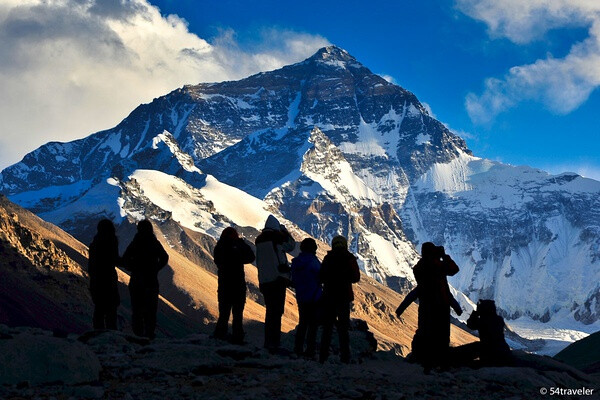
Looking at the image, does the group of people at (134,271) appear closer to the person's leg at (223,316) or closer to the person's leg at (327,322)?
the person's leg at (223,316)

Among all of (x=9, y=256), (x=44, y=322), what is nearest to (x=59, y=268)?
(x=9, y=256)

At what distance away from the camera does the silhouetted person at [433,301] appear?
1792cm

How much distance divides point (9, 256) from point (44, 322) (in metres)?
25.1

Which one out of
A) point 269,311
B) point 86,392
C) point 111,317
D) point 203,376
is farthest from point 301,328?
point 86,392

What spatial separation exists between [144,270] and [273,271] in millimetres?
2807

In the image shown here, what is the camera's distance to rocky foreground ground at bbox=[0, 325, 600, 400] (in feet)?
43.4

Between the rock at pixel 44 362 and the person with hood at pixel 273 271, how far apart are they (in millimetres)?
6144

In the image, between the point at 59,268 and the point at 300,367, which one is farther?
the point at 59,268

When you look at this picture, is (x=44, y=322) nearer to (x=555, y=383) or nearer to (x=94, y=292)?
(x=94, y=292)

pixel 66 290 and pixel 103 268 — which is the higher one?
pixel 66 290

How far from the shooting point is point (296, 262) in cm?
1992

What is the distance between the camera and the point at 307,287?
64.8 feet

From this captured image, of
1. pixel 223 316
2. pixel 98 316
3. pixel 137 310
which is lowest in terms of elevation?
pixel 98 316

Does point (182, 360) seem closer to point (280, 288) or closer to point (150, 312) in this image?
point (280, 288)
